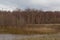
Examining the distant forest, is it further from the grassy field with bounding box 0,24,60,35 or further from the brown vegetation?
the grassy field with bounding box 0,24,60,35

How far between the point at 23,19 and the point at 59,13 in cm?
1459

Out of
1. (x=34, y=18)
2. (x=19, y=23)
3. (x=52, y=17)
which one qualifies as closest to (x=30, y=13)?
(x=34, y=18)

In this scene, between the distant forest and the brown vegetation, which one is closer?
the brown vegetation

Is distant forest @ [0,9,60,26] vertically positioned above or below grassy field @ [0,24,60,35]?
above

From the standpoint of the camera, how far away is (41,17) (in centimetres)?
4947

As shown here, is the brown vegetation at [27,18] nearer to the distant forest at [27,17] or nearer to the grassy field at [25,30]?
the distant forest at [27,17]

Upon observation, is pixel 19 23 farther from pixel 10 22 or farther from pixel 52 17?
pixel 52 17

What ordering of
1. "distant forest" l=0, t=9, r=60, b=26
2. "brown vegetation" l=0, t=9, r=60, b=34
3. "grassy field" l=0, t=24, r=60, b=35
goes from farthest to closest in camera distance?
"distant forest" l=0, t=9, r=60, b=26
"brown vegetation" l=0, t=9, r=60, b=34
"grassy field" l=0, t=24, r=60, b=35

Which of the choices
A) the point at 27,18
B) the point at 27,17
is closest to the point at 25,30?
the point at 27,18

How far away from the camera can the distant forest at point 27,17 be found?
40159mm

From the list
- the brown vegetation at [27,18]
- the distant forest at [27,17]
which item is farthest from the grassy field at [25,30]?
the distant forest at [27,17]

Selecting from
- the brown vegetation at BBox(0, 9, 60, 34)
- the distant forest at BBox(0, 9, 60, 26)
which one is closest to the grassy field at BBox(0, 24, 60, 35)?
the brown vegetation at BBox(0, 9, 60, 34)

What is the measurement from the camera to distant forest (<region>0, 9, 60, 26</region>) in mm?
40159

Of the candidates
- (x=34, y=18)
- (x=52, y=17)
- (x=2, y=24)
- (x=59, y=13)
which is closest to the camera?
(x=2, y=24)
